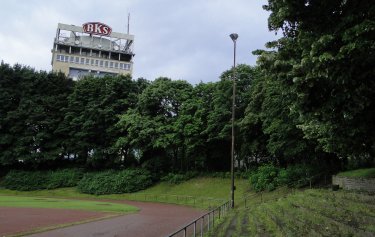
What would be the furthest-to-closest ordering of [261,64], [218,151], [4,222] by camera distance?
[218,151] < [4,222] < [261,64]

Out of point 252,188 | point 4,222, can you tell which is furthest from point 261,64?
point 252,188

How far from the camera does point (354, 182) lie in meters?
20.0

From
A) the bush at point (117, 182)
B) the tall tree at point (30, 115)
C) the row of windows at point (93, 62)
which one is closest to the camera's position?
the bush at point (117, 182)

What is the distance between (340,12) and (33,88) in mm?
53947

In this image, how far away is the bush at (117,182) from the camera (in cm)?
4506

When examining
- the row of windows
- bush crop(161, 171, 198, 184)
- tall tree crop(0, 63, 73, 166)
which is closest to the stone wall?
bush crop(161, 171, 198, 184)

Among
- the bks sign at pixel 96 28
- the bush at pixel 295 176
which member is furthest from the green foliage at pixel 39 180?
the bks sign at pixel 96 28

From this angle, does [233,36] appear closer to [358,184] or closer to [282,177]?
[282,177]

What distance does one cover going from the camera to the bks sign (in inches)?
3658

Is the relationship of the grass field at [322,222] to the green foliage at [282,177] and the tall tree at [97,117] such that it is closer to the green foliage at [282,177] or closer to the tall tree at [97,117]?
the green foliage at [282,177]

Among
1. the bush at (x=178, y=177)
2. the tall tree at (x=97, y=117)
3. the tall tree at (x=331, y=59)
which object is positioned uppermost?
the tall tree at (x=97, y=117)

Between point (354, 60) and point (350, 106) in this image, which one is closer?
point (354, 60)

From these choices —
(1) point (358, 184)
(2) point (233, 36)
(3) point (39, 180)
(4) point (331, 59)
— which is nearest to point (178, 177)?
(3) point (39, 180)

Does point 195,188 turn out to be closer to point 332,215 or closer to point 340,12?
point 332,215
